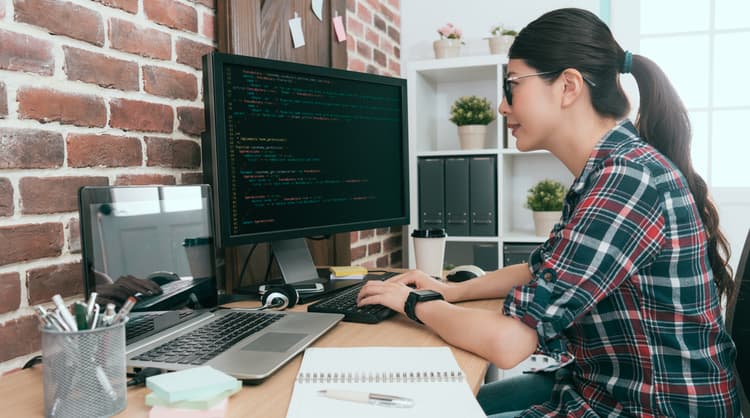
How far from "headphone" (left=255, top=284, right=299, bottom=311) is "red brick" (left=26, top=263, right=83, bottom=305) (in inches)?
13.8

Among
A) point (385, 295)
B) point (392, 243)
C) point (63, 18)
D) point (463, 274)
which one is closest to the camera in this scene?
point (63, 18)

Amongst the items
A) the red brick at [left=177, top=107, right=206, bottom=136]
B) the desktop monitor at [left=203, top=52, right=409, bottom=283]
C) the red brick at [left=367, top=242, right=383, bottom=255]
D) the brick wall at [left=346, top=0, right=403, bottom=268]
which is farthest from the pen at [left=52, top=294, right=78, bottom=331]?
the red brick at [left=367, top=242, right=383, bottom=255]

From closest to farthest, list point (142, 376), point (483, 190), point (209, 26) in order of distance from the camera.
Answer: point (142, 376)
point (209, 26)
point (483, 190)

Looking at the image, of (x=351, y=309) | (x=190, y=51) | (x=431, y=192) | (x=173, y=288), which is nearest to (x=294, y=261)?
(x=351, y=309)

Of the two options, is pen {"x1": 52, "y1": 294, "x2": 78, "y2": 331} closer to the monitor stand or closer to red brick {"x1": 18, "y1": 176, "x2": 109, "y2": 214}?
red brick {"x1": 18, "y1": 176, "x2": 109, "y2": 214}

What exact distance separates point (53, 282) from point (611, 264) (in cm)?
92

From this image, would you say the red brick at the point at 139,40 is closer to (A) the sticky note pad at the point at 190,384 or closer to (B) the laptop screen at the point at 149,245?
(B) the laptop screen at the point at 149,245

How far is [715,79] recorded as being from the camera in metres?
2.54

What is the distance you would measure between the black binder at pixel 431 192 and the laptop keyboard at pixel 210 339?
57.4 inches

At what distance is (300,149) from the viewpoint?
1.31 meters

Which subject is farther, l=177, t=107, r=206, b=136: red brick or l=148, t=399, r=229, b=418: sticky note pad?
l=177, t=107, r=206, b=136: red brick

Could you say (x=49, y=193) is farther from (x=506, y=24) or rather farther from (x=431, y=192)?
(x=506, y=24)

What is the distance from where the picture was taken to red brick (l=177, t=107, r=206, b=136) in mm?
1291

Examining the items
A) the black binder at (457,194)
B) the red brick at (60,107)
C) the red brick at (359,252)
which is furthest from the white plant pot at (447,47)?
the red brick at (60,107)
